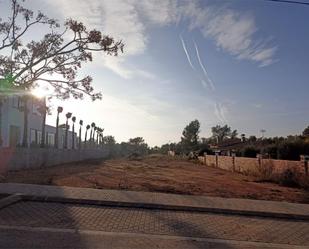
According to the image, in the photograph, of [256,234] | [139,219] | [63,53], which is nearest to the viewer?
[256,234]

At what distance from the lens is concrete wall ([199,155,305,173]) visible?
26.4 m

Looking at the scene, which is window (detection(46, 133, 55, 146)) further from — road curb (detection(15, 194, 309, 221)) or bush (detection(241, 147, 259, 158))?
road curb (detection(15, 194, 309, 221))

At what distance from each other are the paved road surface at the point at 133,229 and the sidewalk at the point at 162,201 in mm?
322

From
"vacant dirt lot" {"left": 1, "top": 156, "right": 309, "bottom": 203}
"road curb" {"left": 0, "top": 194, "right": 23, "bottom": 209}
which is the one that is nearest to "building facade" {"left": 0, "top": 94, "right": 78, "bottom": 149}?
"vacant dirt lot" {"left": 1, "top": 156, "right": 309, "bottom": 203}

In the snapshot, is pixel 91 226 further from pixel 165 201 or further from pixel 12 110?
pixel 12 110

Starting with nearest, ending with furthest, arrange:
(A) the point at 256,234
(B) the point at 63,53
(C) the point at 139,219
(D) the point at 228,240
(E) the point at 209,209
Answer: (D) the point at 228,240, (A) the point at 256,234, (C) the point at 139,219, (E) the point at 209,209, (B) the point at 63,53

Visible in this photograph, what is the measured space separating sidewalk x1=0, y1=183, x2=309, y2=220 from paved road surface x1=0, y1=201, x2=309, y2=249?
32 centimetres

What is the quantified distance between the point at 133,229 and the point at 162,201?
3.35 m

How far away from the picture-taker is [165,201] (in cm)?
1337

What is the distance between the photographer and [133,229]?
10.0m

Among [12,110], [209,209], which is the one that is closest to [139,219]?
[209,209]

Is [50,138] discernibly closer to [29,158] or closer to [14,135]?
[14,135]

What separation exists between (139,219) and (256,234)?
266cm

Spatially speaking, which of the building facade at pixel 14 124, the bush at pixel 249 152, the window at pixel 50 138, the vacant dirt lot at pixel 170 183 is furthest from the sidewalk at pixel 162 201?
the window at pixel 50 138
